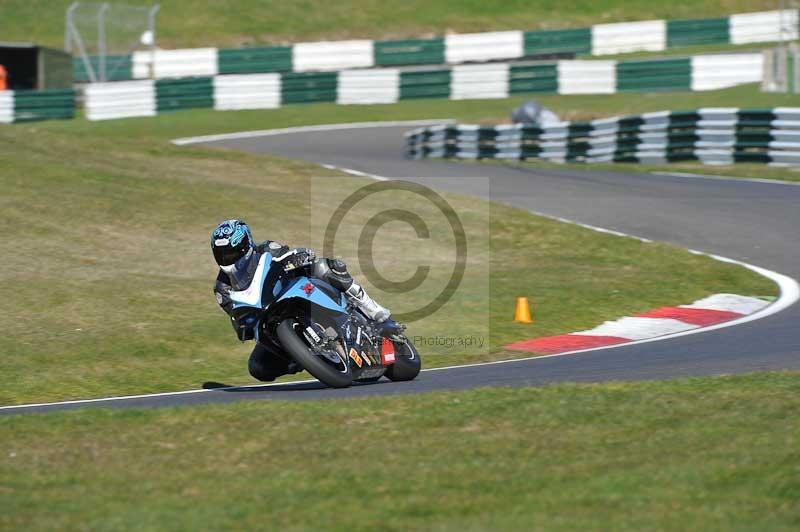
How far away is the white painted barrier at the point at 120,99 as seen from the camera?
33.4 m

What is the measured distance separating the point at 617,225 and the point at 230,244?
1068 cm

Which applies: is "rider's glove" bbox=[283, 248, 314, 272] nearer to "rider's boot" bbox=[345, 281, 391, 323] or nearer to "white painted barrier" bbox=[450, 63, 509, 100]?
"rider's boot" bbox=[345, 281, 391, 323]

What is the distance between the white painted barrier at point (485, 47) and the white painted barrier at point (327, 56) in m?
3.03

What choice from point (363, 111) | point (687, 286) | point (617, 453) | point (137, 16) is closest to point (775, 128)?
point (687, 286)

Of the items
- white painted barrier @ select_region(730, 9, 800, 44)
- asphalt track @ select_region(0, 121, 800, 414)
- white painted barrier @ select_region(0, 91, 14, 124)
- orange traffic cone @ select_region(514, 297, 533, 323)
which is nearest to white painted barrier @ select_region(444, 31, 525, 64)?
white painted barrier @ select_region(730, 9, 800, 44)

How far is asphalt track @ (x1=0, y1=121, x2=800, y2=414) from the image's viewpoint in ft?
33.3

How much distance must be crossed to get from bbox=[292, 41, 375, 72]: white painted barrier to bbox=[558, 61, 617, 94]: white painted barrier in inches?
282

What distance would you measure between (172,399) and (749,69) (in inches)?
1097

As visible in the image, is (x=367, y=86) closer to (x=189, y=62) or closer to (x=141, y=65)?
(x=189, y=62)

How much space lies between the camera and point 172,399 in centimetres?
1023

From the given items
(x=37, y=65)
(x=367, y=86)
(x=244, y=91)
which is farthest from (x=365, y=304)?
(x=37, y=65)

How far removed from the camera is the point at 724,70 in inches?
1374

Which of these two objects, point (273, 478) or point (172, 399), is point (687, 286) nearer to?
point (172, 399)

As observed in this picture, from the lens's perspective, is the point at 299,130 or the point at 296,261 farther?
the point at 299,130
